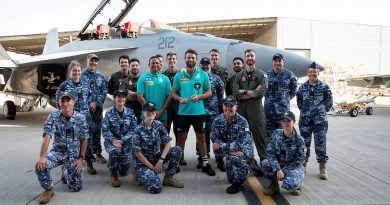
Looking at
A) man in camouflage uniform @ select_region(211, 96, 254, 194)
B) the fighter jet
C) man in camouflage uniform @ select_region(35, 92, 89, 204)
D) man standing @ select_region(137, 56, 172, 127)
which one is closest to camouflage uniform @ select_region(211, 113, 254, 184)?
man in camouflage uniform @ select_region(211, 96, 254, 194)

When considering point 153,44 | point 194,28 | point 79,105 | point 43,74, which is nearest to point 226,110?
point 79,105

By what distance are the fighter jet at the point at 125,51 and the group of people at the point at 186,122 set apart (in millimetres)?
2124

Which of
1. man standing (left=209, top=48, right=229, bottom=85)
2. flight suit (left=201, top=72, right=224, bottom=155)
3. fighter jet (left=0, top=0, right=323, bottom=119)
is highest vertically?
fighter jet (left=0, top=0, right=323, bottom=119)

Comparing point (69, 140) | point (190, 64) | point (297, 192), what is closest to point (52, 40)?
point (190, 64)

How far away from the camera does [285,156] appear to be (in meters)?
4.19

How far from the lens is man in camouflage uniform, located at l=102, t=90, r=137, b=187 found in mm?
4461

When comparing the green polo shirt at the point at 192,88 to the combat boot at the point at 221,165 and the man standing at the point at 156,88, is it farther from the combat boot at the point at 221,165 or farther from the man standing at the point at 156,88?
the combat boot at the point at 221,165

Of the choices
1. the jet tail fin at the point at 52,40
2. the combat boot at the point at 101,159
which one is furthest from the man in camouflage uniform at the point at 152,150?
the jet tail fin at the point at 52,40

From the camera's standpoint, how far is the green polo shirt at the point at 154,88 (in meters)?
5.18

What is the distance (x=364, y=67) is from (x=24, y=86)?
2802cm

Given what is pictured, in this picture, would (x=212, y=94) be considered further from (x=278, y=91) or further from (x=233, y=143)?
(x=233, y=143)

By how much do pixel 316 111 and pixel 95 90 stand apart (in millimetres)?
3285

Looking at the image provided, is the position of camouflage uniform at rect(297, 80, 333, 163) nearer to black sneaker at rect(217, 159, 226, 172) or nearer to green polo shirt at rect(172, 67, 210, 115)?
black sneaker at rect(217, 159, 226, 172)

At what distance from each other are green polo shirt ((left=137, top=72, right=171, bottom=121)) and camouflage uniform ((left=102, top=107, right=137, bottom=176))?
1.47 ft
